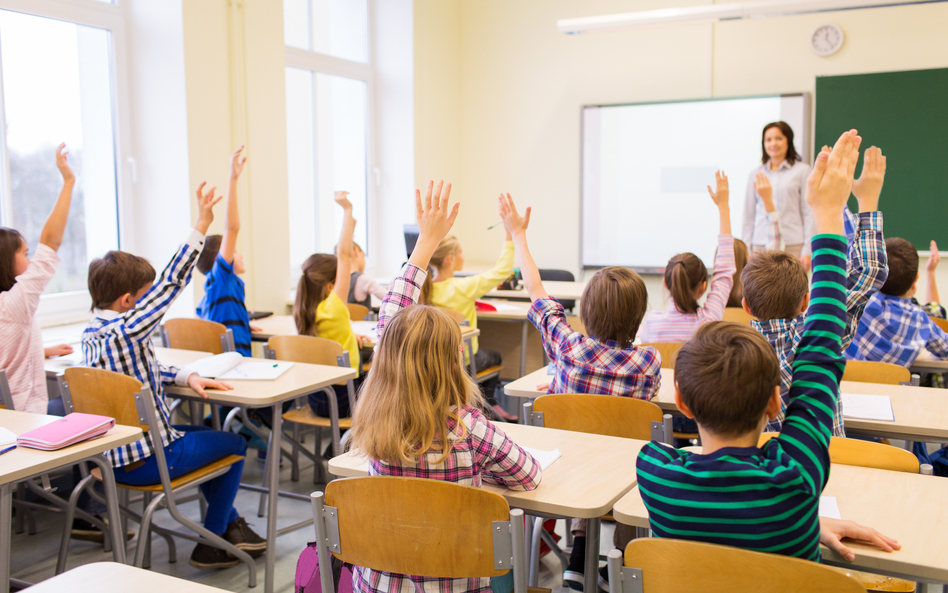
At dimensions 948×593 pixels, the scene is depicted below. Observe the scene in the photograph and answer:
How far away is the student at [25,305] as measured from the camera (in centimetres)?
258

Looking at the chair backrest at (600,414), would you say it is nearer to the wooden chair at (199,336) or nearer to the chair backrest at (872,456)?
the chair backrest at (872,456)

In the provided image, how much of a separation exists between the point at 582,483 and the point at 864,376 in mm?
1544

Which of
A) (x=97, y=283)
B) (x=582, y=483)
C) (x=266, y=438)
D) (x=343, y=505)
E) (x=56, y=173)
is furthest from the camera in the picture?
(x=56, y=173)

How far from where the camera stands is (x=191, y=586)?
1.12 metres

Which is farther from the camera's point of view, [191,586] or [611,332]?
[611,332]

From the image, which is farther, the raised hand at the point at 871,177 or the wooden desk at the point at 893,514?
the raised hand at the point at 871,177

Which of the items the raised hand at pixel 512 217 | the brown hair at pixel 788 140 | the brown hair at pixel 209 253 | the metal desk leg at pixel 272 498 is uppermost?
the brown hair at pixel 788 140

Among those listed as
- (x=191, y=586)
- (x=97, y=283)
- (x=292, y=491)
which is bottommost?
(x=292, y=491)

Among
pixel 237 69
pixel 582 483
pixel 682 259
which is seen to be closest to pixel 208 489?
pixel 582 483

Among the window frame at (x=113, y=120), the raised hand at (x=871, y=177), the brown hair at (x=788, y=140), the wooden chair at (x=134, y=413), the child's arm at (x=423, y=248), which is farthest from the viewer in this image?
the brown hair at (x=788, y=140)

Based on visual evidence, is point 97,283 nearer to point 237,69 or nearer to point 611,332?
point 611,332

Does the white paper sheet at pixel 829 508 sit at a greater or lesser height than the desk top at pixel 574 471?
greater

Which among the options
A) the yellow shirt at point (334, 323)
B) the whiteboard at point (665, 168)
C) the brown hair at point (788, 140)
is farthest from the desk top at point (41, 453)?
the whiteboard at point (665, 168)

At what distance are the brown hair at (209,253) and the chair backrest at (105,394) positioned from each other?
128 centimetres
